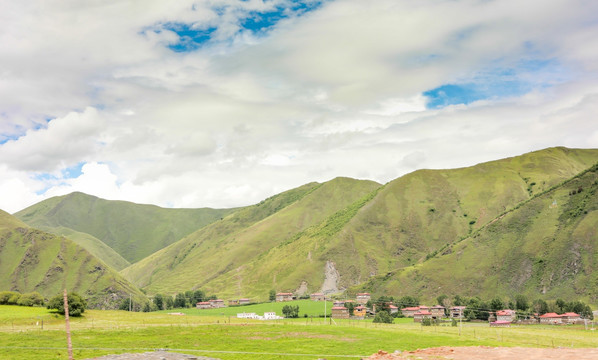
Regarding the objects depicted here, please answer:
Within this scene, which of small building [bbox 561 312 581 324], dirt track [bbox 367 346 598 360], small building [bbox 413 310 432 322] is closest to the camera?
dirt track [bbox 367 346 598 360]

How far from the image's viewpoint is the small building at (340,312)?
636 ft

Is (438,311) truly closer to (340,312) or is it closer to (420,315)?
(420,315)

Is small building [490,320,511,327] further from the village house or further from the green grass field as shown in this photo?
the green grass field

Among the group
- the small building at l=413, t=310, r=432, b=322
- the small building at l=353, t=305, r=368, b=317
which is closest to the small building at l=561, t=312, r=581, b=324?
the small building at l=413, t=310, r=432, b=322

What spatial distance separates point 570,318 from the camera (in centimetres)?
16162

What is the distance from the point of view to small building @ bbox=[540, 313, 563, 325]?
A: 537ft

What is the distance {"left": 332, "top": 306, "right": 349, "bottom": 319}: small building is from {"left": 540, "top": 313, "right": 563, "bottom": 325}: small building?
67.3 m

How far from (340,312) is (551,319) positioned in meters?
72.6

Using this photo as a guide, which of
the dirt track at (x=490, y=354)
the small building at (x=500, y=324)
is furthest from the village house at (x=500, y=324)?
the dirt track at (x=490, y=354)

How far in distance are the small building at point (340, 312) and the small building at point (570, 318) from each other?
2884 inches

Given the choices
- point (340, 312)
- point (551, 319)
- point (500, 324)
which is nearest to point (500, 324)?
point (500, 324)

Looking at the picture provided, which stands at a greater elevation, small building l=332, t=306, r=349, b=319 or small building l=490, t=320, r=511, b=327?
small building l=332, t=306, r=349, b=319

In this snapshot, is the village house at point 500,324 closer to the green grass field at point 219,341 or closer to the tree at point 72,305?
the green grass field at point 219,341

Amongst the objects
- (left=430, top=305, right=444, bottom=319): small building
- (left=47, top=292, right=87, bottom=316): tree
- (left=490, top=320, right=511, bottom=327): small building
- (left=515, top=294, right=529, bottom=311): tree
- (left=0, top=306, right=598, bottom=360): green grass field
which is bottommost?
(left=490, top=320, right=511, bottom=327): small building
